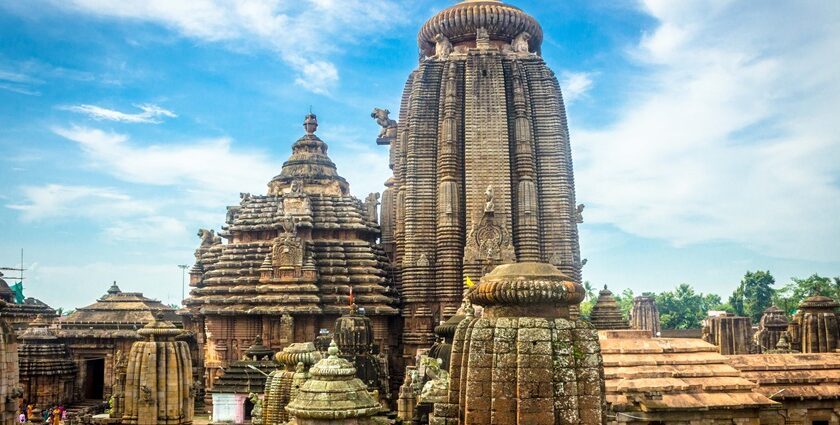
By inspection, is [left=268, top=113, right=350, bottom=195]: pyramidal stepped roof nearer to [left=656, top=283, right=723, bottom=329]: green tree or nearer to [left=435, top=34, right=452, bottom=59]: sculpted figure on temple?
[left=435, top=34, right=452, bottom=59]: sculpted figure on temple

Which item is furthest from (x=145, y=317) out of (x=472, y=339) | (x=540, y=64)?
(x=472, y=339)

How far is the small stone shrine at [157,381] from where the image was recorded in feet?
75.0

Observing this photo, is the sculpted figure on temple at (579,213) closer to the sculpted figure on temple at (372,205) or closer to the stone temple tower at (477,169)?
the stone temple tower at (477,169)

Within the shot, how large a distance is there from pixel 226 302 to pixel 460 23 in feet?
58.8

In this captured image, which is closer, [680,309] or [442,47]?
[442,47]

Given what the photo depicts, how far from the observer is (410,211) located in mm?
37156

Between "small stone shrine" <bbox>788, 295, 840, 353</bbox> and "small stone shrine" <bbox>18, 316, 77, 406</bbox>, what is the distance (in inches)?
1425

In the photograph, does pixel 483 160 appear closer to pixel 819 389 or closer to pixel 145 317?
pixel 819 389

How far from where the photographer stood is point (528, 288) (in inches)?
353

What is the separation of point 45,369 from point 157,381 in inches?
854

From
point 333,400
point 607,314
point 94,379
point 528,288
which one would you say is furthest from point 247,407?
point 94,379

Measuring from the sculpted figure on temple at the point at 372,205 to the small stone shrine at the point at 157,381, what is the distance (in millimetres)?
18427

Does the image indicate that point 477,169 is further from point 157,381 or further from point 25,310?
point 25,310

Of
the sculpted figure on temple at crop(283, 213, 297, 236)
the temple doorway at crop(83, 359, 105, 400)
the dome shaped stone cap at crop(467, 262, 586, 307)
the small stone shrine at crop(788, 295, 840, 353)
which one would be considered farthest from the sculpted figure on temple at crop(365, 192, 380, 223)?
the dome shaped stone cap at crop(467, 262, 586, 307)
